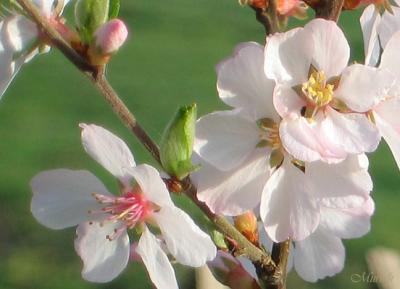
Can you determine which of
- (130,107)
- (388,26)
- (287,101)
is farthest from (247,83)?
(130,107)

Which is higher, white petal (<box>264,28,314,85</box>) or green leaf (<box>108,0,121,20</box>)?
Result: green leaf (<box>108,0,121,20</box>)

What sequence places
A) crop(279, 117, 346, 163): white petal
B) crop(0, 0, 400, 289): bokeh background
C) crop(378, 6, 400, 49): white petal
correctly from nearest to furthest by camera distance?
crop(279, 117, 346, 163): white petal < crop(378, 6, 400, 49): white petal < crop(0, 0, 400, 289): bokeh background

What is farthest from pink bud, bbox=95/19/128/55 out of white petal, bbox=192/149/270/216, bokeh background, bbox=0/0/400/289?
bokeh background, bbox=0/0/400/289

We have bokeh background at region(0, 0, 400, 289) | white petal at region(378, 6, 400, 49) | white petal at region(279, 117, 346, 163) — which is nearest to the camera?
white petal at region(279, 117, 346, 163)

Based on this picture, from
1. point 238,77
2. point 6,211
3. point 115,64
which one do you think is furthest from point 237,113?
point 115,64

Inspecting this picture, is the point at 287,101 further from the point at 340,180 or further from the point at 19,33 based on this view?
the point at 19,33

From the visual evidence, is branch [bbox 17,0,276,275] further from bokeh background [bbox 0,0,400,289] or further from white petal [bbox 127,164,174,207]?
bokeh background [bbox 0,0,400,289]
